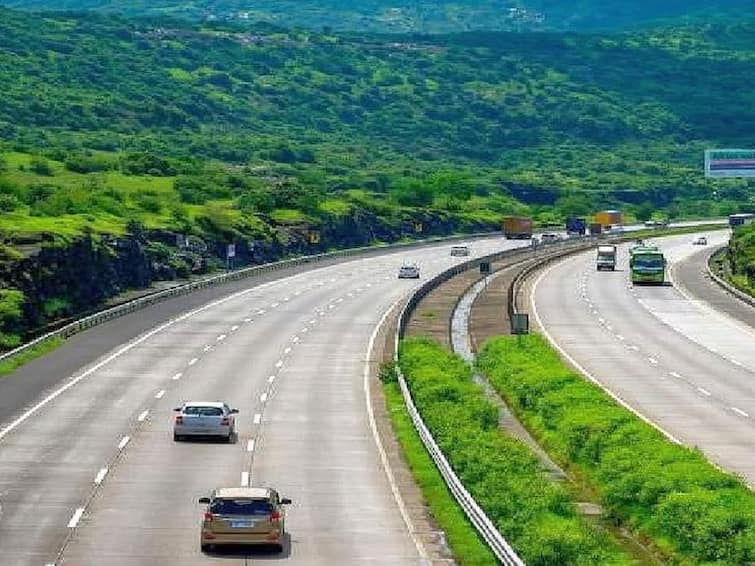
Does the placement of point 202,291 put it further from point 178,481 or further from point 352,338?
point 178,481

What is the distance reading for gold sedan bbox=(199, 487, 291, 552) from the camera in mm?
Result: 40531

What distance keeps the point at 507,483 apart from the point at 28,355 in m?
44.4

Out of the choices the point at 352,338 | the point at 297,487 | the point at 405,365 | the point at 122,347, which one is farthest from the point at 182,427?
the point at 352,338

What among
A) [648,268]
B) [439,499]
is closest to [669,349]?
[439,499]

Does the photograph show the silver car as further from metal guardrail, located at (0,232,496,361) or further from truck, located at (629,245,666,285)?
truck, located at (629,245,666,285)

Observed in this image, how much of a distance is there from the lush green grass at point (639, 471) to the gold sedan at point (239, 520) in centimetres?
898

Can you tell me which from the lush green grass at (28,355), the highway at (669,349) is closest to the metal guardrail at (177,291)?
the lush green grass at (28,355)

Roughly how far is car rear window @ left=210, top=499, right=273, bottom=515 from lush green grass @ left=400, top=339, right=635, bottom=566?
206 inches

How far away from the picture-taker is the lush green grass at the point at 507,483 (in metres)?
37.9

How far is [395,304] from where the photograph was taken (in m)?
124

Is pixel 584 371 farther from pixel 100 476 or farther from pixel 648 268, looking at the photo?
pixel 648 268

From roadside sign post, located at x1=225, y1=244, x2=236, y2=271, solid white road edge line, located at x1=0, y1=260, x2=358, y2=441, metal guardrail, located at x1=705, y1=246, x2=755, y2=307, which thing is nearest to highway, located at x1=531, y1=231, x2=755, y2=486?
metal guardrail, located at x1=705, y1=246, x2=755, y2=307

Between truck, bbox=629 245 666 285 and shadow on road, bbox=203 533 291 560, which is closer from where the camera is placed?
shadow on road, bbox=203 533 291 560

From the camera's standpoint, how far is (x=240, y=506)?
40.6 metres
